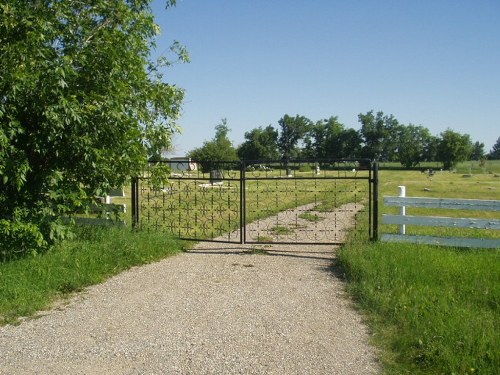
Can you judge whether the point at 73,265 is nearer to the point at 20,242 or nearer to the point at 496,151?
the point at 20,242

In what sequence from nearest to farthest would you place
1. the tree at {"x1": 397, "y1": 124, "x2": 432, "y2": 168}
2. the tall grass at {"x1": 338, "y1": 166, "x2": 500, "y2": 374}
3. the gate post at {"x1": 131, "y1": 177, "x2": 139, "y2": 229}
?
the tall grass at {"x1": 338, "y1": 166, "x2": 500, "y2": 374}
the gate post at {"x1": 131, "y1": 177, "x2": 139, "y2": 229}
the tree at {"x1": 397, "y1": 124, "x2": 432, "y2": 168}

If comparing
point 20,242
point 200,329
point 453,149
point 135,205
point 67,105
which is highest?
point 453,149

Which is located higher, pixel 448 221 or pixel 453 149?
pixel 453 149

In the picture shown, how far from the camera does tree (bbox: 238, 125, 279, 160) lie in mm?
111688

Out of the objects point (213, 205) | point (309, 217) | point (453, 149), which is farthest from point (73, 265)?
point (453, 149)

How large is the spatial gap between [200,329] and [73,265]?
9.86 ft

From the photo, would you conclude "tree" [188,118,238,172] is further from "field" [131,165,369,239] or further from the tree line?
the tree line

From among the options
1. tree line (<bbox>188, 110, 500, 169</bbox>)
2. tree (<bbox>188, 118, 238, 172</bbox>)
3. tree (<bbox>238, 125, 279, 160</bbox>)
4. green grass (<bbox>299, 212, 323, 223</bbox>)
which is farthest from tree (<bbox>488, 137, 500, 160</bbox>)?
green grass (<bbox>299, 212, 323, 223</bbox>)

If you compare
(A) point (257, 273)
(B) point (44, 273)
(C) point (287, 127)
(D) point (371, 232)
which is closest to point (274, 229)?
(D) point (371, 232)

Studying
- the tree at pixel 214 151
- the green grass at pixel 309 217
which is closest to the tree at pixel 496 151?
the tree at pixel 214 151

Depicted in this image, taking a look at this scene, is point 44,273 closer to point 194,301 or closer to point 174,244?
point 194,301

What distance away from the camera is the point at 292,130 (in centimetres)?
12200

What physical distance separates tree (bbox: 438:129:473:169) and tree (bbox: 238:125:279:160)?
3774 centimetres

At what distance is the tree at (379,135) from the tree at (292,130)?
14788 millimetres
